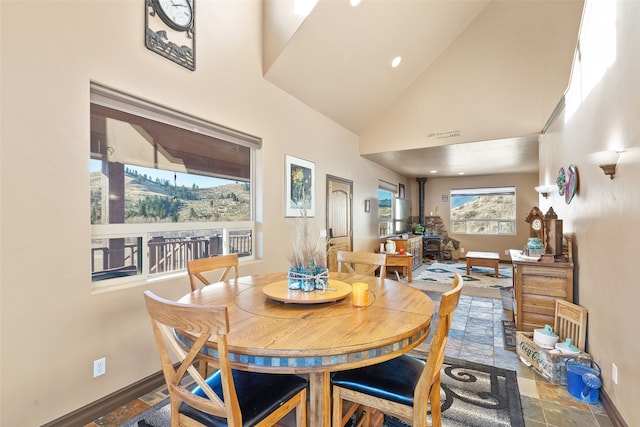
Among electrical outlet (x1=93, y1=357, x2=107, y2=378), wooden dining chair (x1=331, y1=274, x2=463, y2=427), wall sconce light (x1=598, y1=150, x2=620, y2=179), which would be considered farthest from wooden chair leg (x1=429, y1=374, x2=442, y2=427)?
electrical outlet (x1=93, y1=357, x2=107, y2=378)

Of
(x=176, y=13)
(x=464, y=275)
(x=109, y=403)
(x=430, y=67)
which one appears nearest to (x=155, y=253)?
(x=109, y=403)

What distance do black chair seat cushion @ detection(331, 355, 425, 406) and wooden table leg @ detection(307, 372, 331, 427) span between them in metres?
0.12

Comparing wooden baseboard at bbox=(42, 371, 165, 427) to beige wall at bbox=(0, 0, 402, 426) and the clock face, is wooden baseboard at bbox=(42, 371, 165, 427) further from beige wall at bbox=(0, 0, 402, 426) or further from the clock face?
the clock face

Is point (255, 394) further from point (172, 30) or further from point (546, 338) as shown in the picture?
point (172, 30)

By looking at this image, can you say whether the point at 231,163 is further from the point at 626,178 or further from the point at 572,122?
the point at 572,122

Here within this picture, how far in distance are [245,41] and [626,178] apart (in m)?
3.33

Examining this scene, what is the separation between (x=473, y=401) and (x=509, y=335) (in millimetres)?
1511

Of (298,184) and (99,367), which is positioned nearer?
(99,367)

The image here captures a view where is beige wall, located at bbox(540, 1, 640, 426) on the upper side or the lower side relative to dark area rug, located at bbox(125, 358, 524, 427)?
upper

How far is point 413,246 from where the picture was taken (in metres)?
7.09

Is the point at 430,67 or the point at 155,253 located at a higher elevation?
the point at 430,67

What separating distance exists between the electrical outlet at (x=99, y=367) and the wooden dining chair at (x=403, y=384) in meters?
1.62

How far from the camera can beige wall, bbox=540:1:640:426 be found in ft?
5.51

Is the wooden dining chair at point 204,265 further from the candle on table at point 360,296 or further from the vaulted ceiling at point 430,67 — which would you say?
the vaulted ceiling at point 430,67
